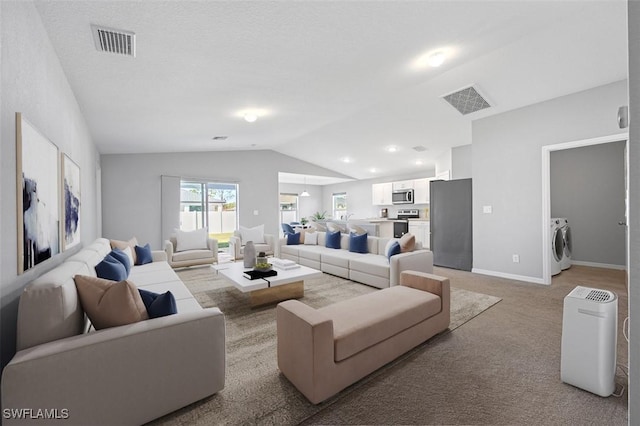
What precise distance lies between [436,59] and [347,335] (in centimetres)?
307

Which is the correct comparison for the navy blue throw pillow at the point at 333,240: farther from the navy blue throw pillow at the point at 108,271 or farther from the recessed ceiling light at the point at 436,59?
the navy blue throw pillow at the point at 108,271

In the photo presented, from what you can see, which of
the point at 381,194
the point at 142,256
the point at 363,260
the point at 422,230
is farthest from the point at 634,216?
the point at 381,194

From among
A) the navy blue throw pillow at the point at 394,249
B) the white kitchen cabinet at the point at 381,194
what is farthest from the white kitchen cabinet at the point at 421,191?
the navy blue throw pillow at the point at 394,249

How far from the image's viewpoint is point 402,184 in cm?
884

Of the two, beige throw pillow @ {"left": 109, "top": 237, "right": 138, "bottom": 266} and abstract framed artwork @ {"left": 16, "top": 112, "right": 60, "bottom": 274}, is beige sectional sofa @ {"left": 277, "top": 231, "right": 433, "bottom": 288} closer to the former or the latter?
beige throw pillow @ {"left": 109, "top": 237, "right": 138, "bottom": 266}

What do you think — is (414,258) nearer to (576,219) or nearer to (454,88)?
(454,88)

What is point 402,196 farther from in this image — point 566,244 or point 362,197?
point 566,244

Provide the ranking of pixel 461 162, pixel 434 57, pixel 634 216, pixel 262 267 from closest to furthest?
pixel 634 216, pixel 434 57, pixel 262 267, pixel 461 162

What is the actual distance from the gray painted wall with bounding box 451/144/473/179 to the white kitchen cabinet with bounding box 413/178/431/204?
1.69 meters

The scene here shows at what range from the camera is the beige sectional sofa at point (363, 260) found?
3684mm

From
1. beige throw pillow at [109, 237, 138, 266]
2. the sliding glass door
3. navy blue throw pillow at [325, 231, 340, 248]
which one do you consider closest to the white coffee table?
beige throw pillow at [109, 237, 138, 266]

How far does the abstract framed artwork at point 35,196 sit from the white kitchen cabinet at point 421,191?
26.2ft

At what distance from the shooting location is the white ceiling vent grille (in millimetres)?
2025

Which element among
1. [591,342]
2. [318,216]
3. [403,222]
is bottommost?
[591,342]
